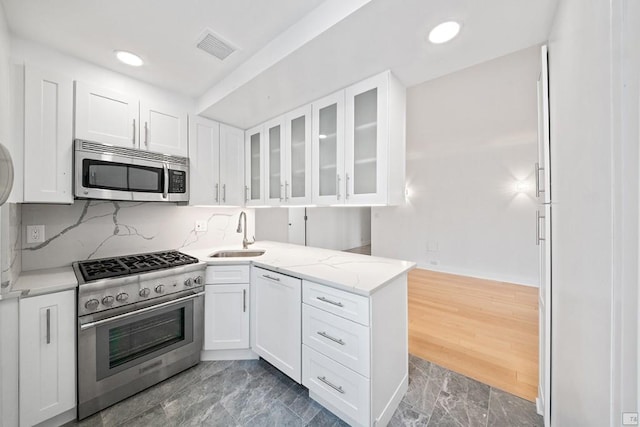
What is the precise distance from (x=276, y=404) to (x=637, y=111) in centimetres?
210

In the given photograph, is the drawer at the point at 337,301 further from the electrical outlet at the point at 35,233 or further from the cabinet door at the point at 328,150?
the electrical outlet at the point at 35,233

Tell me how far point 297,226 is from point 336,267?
225 centimetres

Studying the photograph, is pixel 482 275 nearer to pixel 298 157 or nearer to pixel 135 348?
pixel 298 157

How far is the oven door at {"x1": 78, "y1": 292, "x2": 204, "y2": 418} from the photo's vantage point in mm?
1513

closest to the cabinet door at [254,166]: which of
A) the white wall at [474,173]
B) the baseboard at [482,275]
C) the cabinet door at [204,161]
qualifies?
the cabinet door at [204,161]

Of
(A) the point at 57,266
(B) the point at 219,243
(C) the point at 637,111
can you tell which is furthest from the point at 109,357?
(C) the point at 637,111

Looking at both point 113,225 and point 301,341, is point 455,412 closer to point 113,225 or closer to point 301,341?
point 301,341

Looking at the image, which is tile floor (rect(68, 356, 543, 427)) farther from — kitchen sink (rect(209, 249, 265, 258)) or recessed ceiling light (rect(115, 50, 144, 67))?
recessed ceiling light (rect(115, 50, 144, 67))

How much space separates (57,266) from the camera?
1.86 meters

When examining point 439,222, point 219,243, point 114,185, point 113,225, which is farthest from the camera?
point 439,222

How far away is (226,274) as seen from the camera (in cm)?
207

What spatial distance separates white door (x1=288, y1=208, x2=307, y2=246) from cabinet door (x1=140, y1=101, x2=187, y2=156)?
5.79 feet

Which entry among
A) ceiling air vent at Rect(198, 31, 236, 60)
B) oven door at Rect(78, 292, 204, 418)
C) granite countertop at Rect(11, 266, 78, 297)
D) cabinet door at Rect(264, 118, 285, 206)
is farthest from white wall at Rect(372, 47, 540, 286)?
granite countertop at Rect(11, 266, 78, 297)

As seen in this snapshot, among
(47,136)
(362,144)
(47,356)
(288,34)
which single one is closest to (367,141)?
(362,144)
